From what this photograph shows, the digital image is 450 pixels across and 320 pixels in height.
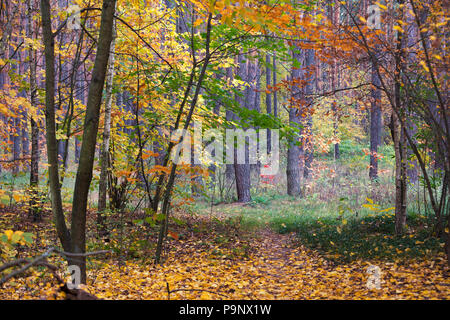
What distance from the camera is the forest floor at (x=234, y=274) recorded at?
150 inches

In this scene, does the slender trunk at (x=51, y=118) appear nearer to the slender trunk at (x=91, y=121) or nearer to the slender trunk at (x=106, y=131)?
the slender trunk at (x=91, y=121)

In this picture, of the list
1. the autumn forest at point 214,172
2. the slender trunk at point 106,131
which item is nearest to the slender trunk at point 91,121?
the autumn forest at point 214,172

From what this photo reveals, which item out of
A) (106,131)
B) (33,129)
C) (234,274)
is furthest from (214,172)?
(33,129)

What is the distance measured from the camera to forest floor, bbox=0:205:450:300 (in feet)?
12.5

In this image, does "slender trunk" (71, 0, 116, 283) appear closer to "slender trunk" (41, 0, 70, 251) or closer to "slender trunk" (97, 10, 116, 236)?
"slender trunk" (41, 0, 70, 251)

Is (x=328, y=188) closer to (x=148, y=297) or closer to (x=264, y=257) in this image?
(x=264, y=257)

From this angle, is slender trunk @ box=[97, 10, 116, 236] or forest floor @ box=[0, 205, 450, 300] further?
slender trunk @ box=[97, 10, 116, 236]

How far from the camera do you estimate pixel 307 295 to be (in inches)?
156

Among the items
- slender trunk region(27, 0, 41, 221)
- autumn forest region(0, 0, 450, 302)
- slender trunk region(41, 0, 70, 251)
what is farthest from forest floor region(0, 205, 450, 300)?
slender trunk region(41, 0, 70, 251)

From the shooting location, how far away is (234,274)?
201 inches
